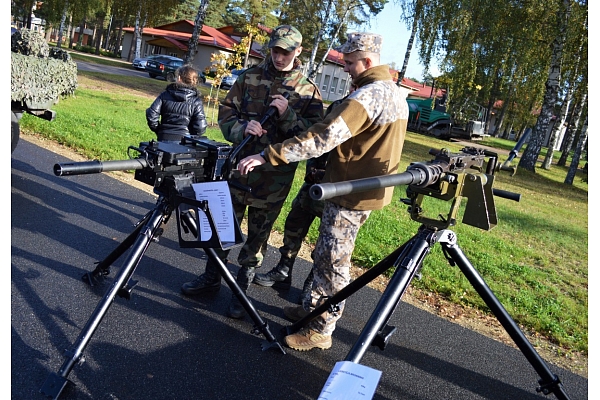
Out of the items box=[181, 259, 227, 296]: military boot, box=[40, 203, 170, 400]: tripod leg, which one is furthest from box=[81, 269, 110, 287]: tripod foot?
box=[40, 203, 170, 400]: tripod leg

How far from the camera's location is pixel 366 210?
335cm

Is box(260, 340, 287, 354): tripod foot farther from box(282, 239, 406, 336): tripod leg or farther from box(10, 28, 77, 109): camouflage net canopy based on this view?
box(10, 28, 77, 109): camouflage net canopy

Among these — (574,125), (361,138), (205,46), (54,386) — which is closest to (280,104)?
(361,138)

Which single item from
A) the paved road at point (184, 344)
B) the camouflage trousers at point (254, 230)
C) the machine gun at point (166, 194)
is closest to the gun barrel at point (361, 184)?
the machine gun at point (166, 194)

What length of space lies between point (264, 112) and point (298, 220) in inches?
38.8

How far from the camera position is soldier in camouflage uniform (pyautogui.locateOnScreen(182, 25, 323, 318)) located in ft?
Answer: 12.6

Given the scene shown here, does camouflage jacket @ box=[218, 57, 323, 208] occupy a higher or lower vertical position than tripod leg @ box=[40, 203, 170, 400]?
higher

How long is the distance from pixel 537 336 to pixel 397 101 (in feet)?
8.81

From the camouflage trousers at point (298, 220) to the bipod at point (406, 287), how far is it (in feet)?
3.99

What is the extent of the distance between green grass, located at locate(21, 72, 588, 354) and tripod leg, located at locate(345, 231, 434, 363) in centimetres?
247

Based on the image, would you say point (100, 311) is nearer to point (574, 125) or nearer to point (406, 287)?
point (406, 287)

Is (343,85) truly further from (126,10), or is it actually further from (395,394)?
(395,394)

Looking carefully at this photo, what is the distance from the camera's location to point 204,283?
13.9ft

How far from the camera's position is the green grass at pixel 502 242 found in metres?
5.12
